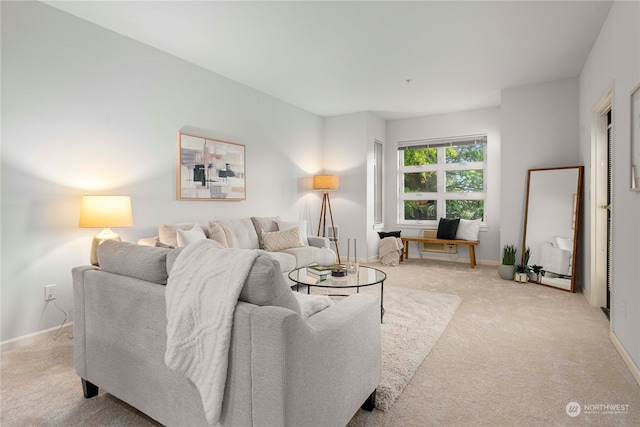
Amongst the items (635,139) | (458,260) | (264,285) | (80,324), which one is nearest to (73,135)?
(80,324)

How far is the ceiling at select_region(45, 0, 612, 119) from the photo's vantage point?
2996 millimetres

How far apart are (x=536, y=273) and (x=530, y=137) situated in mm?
1916

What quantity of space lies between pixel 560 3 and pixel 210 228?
3.97 m

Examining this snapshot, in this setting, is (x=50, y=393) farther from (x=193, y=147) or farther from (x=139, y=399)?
(x=193, y=147)

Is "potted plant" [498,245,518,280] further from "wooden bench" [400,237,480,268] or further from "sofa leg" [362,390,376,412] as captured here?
"sofa leg" [362,390,376,412]

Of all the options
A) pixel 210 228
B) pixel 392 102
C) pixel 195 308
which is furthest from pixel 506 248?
pixel 195 308

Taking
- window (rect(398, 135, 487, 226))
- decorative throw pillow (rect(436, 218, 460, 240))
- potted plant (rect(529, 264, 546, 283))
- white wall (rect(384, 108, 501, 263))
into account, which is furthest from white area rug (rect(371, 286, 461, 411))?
window (rect(398, 135, 487, 226))

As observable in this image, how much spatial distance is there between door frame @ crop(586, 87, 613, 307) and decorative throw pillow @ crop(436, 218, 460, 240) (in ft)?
8.05

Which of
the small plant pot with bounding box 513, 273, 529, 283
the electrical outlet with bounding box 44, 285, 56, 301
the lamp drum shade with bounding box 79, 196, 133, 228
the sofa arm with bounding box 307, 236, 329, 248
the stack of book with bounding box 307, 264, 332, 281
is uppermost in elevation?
the lamp drum shade with bounding box 79, 196, 133, 228

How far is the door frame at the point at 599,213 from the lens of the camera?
3656 millimetres

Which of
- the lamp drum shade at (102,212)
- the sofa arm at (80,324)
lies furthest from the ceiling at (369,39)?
the sofa arm at (80,324)

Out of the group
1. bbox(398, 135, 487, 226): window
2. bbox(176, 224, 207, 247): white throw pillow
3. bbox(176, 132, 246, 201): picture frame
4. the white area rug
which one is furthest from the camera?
bbox(398, 135, 487, 226): window

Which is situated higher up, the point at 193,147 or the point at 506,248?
the point at 193,147

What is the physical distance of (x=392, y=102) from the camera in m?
5.75
